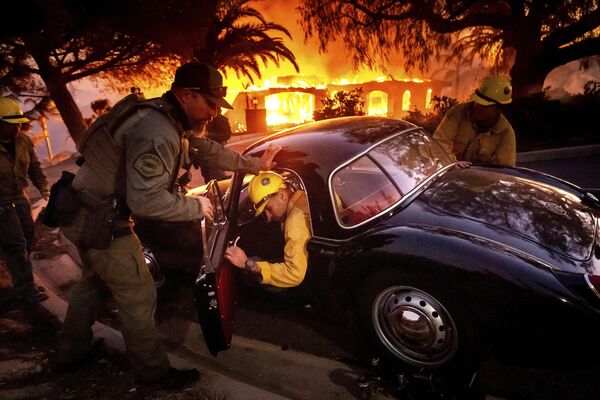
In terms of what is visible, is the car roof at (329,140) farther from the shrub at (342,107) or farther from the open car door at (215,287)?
the shrub at (342,107)

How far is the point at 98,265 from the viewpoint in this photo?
2.30 metres

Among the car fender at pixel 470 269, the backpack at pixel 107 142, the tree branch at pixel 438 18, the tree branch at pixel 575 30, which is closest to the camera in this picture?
the car fender at pixel 470 269

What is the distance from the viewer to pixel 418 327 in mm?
2377

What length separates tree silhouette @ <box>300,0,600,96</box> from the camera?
1170 cm

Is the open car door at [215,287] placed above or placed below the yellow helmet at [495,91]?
below

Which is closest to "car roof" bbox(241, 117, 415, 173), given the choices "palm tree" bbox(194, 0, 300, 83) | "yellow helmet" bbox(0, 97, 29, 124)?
"yellow helmet" bbox(0, 97, 29, 124)

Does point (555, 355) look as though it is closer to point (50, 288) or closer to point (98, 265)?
Result: point (98, 265)

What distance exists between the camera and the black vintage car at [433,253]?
2033 millimetres

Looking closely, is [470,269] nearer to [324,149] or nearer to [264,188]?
[324,149]

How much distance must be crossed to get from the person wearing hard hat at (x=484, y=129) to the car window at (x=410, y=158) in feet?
1.74

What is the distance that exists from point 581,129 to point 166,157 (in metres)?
11.6

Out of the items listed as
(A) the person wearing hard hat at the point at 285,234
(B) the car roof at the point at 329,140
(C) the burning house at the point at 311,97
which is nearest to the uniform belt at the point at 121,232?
(A) the person wearing hard hat at the point at 285,234

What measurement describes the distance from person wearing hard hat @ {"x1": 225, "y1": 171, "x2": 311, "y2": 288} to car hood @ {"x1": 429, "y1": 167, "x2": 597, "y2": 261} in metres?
1.02

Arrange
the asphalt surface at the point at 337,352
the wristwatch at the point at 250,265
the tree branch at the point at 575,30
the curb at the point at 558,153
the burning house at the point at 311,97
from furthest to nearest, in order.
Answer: the burning house at the point at 311,97
the tree branch at the point at 575,30
the curb at the point at 558,153
the wristwatch at the point at 250,265
the asphalt surface at the point at 337,352
